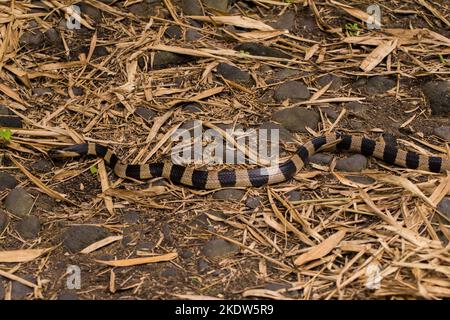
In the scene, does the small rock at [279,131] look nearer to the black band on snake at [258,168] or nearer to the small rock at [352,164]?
the black band on snake at [258,168]

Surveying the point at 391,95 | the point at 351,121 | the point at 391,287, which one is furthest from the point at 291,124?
the point at 391,287

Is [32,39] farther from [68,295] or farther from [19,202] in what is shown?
[68,295]

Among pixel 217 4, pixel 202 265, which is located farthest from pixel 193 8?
pixel 202 265

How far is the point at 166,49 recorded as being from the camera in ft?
21.7

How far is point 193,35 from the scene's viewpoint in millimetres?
6836

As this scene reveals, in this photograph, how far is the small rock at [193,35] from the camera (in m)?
6.81

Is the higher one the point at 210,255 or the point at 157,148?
the point at 157,148

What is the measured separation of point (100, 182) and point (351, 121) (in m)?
2.37

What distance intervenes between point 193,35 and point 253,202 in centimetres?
226

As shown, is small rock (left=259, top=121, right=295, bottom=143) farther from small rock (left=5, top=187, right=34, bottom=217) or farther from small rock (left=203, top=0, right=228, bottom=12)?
small rock (left=5, top=187, right=34, bottom=217)

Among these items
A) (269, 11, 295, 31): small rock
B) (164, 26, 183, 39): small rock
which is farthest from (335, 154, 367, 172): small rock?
(164, 26, 183, 39): small rock

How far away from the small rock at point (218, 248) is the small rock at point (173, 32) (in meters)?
2.67

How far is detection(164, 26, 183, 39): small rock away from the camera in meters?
6.82
